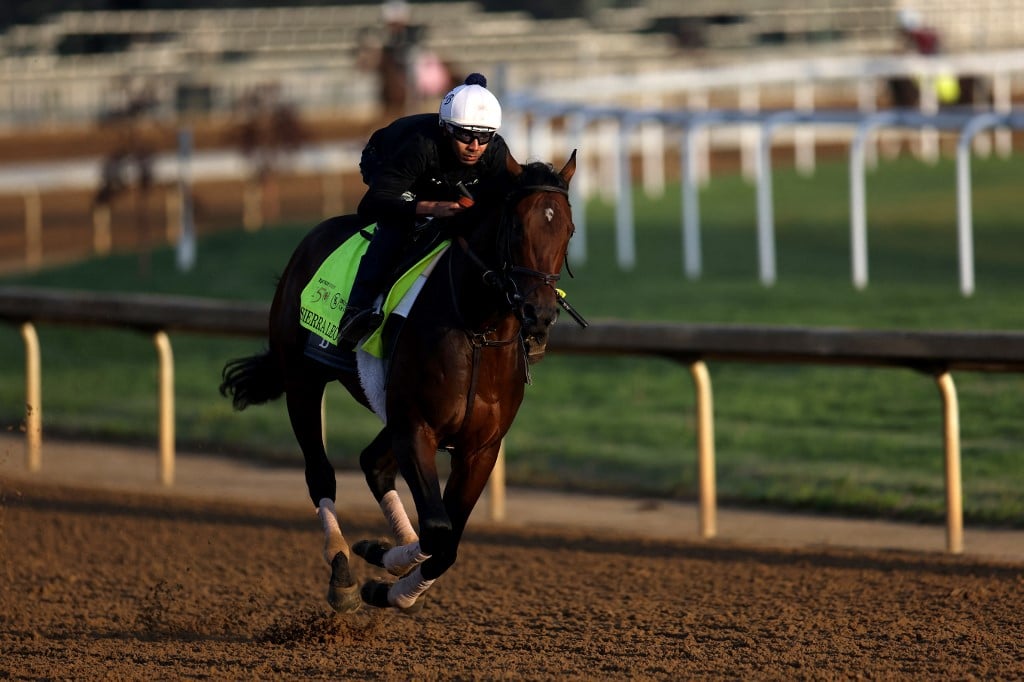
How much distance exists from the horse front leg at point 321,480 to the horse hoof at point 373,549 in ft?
0.20

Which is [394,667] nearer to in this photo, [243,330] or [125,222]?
[243,330]

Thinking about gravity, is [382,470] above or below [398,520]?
above

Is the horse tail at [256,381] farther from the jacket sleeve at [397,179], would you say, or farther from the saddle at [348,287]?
the jacket sleeve at [397,179]

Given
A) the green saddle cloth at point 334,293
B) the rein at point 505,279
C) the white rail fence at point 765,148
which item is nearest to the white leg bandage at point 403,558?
the rein at point 505,279

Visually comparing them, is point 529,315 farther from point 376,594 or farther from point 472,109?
point 376,594

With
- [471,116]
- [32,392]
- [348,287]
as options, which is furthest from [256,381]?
[32,392]

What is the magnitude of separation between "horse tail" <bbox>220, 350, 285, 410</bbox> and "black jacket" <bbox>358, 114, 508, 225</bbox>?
120 cm

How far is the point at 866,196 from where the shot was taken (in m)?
17.0

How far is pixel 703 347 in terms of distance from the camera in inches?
297

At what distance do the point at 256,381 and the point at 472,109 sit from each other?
6.50 feet

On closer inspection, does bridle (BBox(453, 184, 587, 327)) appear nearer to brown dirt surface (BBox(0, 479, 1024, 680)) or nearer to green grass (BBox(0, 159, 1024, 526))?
brown dirt surface (BBox(0, 479, 1024, 680))

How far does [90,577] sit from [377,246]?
6.97ft

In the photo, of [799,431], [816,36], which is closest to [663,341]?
[799,431]

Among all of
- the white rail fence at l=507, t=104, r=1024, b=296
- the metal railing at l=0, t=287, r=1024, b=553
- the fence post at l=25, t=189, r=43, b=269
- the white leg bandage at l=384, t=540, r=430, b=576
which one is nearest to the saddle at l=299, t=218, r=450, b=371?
the white leg bandage at l=384, t=540, r=430, b=576
